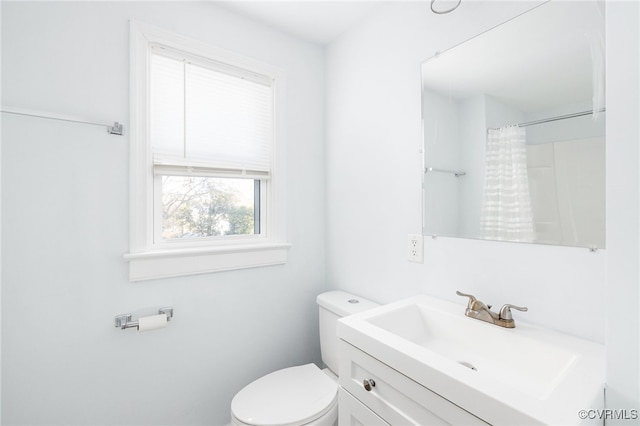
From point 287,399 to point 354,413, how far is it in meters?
0.41

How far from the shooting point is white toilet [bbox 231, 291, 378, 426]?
1.11 m

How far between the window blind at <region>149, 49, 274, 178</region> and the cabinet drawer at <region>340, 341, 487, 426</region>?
1.10m

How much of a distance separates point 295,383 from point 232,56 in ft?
5.53

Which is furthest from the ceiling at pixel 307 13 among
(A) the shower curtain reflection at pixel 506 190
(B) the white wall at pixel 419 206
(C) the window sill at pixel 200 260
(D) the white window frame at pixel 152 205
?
(C) the window sill at pixel 200 260

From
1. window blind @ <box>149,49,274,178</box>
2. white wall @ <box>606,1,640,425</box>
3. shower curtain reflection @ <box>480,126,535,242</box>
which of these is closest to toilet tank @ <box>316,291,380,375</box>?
shower curtain reflection @ <box>480,126,535,242</box>

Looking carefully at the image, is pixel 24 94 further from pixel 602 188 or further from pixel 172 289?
pixel 602 188

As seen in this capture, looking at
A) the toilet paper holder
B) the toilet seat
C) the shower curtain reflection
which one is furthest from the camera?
the toilet paper holder

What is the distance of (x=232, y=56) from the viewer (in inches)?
60.1

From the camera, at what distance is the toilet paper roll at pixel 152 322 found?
4.03 feet

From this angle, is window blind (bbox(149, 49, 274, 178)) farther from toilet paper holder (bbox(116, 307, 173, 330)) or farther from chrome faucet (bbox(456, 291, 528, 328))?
chrome faucet (bbox(456, 291, 528, 328))

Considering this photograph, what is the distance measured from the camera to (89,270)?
46.4 inches

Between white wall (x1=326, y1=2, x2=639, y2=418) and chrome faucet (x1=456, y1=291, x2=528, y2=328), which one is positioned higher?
white wall (x1=326, y1=2, x2=639, y2=418)

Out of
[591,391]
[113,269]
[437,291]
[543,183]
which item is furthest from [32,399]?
[543,183]

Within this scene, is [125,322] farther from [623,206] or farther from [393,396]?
[623,206]
